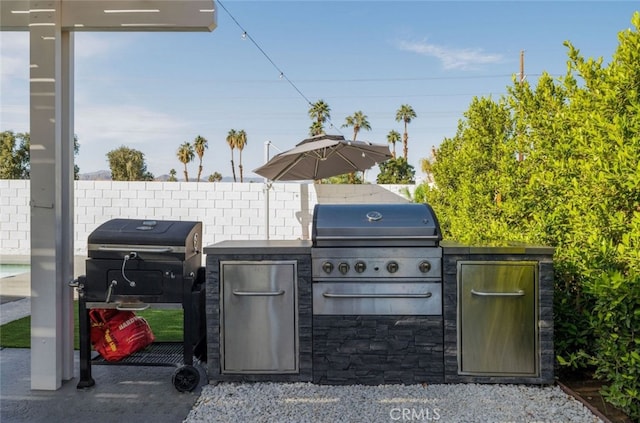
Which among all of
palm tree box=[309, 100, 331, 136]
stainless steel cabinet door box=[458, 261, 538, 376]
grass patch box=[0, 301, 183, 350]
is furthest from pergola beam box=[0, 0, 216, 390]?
palm tree box=[309, 100, 331, 136]

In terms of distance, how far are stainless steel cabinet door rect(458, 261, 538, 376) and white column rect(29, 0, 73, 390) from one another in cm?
272

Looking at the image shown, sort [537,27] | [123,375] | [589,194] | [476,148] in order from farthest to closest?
[537,27] → [476,148] → [123,375] → [589,194]

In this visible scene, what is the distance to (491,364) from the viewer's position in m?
2.86

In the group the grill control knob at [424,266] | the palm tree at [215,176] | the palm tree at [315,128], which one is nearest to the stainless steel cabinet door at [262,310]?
the grill control knob at [424,266]

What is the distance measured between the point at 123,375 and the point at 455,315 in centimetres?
243

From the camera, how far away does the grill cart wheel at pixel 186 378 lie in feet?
9.28

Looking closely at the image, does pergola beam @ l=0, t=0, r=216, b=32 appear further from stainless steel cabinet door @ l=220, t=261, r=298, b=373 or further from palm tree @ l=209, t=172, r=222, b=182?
palm tree @ l=209, t=172, r=222, b=182

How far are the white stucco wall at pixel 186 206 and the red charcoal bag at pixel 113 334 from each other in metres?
6.75

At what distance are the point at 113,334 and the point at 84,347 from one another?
0.70 ft

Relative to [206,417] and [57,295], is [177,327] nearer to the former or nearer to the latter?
[57,295]

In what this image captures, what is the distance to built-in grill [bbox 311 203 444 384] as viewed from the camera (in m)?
2.87

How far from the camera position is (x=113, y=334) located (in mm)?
3043

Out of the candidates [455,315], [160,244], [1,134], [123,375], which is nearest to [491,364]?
[455,315]

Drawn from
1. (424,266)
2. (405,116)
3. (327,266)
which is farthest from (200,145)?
(424,266)
